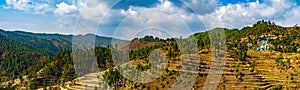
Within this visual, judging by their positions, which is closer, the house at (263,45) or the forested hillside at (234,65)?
the forested hillside at (234,65)

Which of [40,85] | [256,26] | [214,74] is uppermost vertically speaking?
[256,26]

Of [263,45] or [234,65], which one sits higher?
[263,45]

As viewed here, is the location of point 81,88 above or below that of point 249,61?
below

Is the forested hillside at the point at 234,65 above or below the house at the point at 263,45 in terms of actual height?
below

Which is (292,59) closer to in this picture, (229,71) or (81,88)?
(229,71)

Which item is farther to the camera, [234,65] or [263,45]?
[263,45]

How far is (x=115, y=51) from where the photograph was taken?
7169cm

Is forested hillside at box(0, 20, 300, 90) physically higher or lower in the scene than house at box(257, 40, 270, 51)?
lower

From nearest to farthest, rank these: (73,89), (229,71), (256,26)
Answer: (229,71) < (73,89) < (256,26)

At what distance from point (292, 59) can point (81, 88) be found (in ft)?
105

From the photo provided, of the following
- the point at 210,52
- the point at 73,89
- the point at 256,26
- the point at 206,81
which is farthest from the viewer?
the point at 256,26

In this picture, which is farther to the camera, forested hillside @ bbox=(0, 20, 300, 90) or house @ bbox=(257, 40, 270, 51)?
house @ bbox=(257, 40, 270, 51)

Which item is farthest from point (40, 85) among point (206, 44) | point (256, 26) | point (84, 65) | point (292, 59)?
point (256, 26)

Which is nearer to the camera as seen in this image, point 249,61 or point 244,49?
point 249,61
